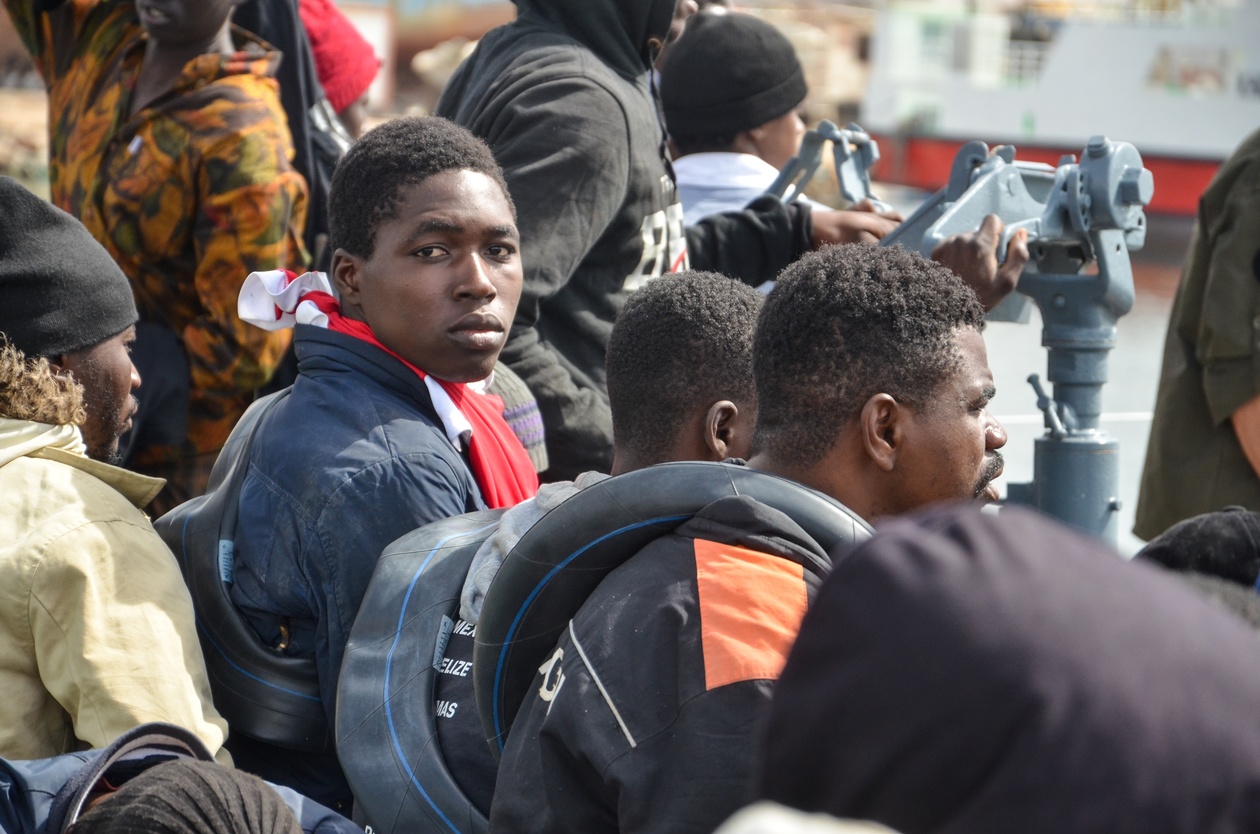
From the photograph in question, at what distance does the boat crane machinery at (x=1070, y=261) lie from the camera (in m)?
2.70

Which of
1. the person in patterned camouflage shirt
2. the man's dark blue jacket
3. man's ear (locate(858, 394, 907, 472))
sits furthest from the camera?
the person in patterned camouflage shirt

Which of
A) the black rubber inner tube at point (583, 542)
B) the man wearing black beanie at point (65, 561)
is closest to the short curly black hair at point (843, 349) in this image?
the black rubber inner tube at point (583, 542)

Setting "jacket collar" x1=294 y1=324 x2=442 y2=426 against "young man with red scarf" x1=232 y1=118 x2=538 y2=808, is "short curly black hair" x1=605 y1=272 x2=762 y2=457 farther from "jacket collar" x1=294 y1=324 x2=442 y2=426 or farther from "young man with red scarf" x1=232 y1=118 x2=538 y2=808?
"jacket collar" x1=294 y1=324 x2=442 y2=426

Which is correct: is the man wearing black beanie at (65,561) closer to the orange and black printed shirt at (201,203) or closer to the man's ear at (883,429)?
the orange and black printed shirt at (201,203)

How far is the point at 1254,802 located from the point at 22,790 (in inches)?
56.6

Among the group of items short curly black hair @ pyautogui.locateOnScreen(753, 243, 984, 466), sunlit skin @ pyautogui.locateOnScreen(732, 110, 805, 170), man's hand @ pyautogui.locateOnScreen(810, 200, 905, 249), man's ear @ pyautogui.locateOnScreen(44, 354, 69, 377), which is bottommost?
sunlit skin @ pyautogui.locateOnScreen(732, 110, 805, 170)

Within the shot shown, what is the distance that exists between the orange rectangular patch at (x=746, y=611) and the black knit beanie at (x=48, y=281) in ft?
4.40

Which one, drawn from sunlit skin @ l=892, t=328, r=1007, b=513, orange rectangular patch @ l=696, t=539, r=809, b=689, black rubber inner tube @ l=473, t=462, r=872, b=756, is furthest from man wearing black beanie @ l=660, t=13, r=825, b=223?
orange rectangular patch @ l=696, t=539, r=809, b=689

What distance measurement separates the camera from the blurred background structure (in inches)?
854

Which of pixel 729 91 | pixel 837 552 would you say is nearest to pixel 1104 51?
pixel 729 91

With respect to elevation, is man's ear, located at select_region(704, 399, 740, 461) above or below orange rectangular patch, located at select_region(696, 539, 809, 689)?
below

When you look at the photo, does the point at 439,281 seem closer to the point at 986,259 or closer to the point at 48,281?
the point at 48,281

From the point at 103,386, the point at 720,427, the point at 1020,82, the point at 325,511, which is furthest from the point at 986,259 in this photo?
the point at 1020,82

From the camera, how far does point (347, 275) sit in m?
2.50
